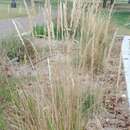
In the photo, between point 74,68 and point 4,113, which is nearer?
point 74,68

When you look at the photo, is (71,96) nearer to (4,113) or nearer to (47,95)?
(47,95)

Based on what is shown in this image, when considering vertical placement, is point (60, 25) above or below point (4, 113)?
above

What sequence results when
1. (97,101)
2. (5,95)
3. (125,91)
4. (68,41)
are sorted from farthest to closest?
(125,91) → (5,95) → (97,101) → (68,41)

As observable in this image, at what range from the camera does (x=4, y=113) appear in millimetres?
4828

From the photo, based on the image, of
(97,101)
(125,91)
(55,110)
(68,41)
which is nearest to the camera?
(55,110)

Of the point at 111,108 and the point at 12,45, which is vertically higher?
the point at 111,108

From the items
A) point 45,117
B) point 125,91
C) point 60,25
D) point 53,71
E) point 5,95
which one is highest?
point 60,25

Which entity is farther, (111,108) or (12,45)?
→ (12,45)

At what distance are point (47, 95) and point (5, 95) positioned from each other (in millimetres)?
1217

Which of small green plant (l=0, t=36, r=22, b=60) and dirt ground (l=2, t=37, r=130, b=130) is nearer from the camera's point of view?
dirt ground (l=2, t=37, r=130, b=130)

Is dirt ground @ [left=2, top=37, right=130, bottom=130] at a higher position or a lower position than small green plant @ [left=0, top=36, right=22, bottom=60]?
higher

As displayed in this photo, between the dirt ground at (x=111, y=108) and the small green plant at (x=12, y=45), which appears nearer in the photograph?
the dirt ground at (x=111, y=108)

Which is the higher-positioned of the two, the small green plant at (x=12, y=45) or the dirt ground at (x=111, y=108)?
the dirt ground at (x=111, y=108)

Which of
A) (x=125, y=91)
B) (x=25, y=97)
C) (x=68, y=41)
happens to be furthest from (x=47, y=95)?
(x=125, y=91)
